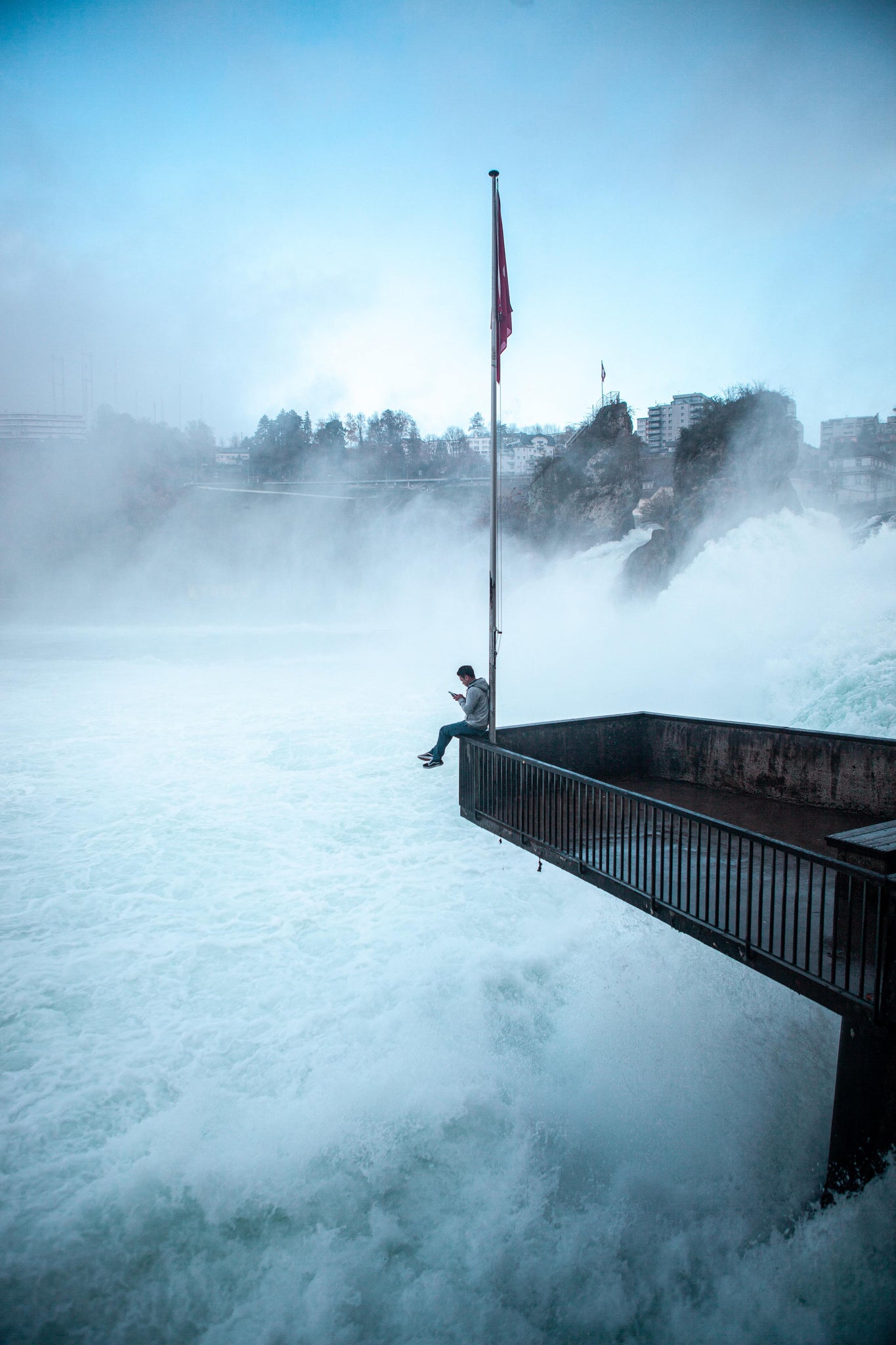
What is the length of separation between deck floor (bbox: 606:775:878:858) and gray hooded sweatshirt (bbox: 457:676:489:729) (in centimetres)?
223

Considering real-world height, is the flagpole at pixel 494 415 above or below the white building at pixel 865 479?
below

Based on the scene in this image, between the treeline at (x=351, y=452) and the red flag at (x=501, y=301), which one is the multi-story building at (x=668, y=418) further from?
the red flag at (x=501, y=301)

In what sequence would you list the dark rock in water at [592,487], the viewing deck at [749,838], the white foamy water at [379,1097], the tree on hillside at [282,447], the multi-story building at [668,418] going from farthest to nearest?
1. the multi-story building at [668,418]
2. the tree on hillside at [282,447]
3. the dark rock in water at [592,487]
4. the white foamy water at [379,1097]
5. the viewing deck at [749,838]

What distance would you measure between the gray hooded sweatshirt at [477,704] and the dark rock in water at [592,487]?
41920 millimetres

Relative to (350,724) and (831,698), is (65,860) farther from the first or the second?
(831,698)

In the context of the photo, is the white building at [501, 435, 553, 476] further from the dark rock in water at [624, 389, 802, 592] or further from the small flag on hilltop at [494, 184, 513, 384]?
the small flag on hilltop at [494, 184, 513, 384]

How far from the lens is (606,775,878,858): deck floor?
7766 millimetres

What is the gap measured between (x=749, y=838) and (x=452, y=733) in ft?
24.6

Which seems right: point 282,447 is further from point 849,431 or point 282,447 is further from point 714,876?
point 714,876

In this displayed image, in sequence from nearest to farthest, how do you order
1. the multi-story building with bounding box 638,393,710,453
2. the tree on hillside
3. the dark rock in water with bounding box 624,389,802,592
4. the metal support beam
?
the metal support beam → the dark rock in water with bounding box 624,389,802,592 → the tree on hillside → the multi-story building with bounding box 638,393,710,453

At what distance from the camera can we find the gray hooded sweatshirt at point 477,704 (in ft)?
36.5

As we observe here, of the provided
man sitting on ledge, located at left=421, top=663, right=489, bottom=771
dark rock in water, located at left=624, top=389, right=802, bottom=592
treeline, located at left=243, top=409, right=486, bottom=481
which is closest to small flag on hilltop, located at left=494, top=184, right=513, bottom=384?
man sitting on ledge, located at left=421, top=663, right=489, bottom=771

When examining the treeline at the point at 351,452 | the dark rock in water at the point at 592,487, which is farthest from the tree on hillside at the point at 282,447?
the dark rock in water at the point at 592,487

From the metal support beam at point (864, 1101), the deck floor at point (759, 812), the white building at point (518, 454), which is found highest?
the white building at point (518, 454)
